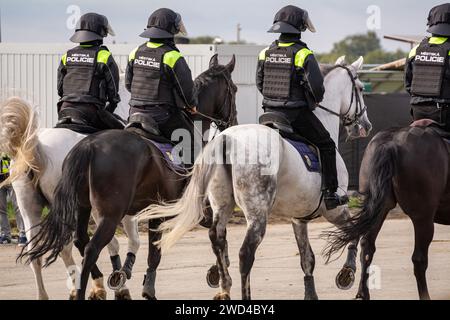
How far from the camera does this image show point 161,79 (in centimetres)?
1110

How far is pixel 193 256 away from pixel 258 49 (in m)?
10.7

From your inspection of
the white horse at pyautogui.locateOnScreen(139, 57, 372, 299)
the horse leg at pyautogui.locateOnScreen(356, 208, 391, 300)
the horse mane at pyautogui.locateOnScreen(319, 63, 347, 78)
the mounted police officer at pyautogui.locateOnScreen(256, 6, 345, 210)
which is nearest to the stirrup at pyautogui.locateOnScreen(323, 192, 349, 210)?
the mounted police officer at pyautogui.locateOnScreen(256, 6, 345, 210)

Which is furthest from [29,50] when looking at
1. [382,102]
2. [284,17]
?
[284,17]

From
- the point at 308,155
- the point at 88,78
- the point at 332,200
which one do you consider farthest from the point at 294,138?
the point at 88,78

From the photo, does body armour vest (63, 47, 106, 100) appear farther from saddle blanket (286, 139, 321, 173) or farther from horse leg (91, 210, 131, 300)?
saddle blanket (286, 139, 321, 173)

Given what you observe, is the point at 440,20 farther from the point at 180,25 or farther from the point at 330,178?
the point at 180,25

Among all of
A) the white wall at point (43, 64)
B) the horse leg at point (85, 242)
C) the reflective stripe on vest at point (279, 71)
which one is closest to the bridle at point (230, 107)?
the reflective stripe on vest at point (279, 71)

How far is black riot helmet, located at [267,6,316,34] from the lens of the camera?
11.0 meters

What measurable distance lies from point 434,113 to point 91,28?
3.76 metres

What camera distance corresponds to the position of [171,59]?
435 inches

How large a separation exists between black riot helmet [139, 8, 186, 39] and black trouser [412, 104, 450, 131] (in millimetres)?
2685

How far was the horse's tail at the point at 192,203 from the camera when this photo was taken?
10.1 m

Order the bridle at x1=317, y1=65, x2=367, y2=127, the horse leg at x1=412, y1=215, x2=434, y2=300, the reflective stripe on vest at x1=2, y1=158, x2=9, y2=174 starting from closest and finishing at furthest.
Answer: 1. the horse leg at x1=412, y1=215, x2=434, y2=300
2. the bridle at x1=317, y1=65, x2=367, y2=127
3. the reflective stripe on vest at x1=2, y1=158, x2=9, y2=174

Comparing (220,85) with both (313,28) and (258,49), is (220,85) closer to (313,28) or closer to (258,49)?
(313,28)
